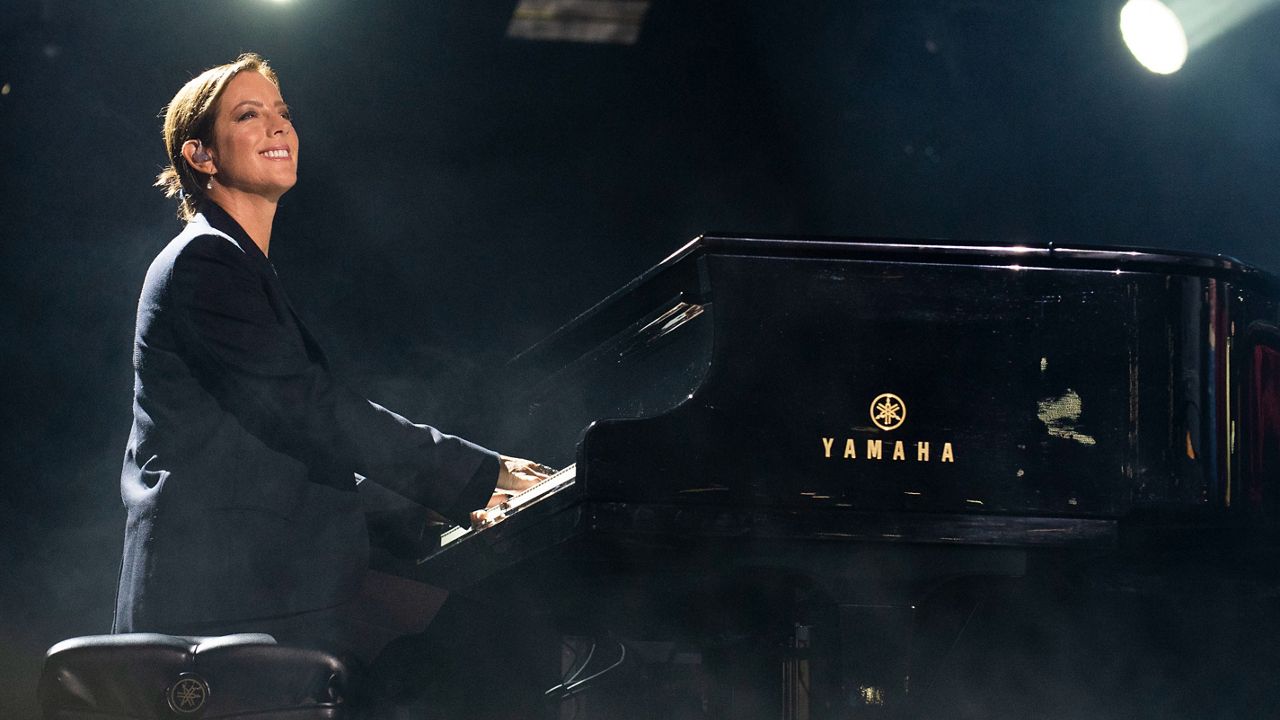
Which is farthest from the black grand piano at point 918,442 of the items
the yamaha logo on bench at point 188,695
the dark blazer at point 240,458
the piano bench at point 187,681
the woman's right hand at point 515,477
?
the yamaha logo on bench at point 188,695

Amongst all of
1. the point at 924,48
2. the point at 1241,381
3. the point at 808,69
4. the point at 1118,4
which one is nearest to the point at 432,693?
the point at 1241,381

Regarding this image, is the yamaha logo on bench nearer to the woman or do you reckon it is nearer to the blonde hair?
the woman

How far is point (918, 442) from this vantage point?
212cm

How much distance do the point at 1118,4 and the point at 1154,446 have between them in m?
2.91

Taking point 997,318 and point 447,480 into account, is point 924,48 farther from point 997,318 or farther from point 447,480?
point 447,480

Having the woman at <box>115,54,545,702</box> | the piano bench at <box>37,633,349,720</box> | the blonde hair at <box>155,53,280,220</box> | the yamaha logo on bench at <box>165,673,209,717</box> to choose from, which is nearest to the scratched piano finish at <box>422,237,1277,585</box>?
the woman at <box>115,54,545,702</box>

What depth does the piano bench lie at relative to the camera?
1834 mm

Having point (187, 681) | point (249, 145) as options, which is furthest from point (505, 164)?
point (187, 681)

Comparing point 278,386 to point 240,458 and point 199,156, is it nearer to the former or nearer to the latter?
point 240,458

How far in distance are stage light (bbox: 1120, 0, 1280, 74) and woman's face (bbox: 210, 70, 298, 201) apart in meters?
3.26

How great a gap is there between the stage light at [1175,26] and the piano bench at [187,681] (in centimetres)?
377

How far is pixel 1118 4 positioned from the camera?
14.9 ft

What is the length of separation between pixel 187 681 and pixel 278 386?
0.56m

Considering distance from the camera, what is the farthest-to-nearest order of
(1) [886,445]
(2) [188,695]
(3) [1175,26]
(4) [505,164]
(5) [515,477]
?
(3) [1175,26]
(4) [505,164]
(5) [515,477]
(1) [886,445]
(2) [188,695]
